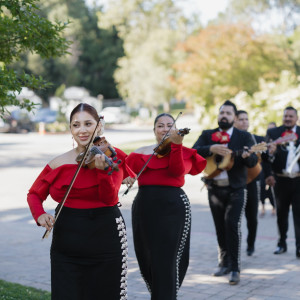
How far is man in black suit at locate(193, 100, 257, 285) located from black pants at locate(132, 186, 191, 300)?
1855 mm

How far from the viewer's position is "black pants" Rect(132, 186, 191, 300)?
5133 millimetres

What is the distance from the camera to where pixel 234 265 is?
6.95 m

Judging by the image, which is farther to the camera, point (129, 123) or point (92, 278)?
point (129, 123)

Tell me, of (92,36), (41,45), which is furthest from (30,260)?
(92,36)

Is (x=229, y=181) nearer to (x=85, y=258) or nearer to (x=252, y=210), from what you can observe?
(x=252, y=210)

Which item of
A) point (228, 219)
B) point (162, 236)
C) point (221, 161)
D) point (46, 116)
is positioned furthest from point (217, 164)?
point (46, 116)

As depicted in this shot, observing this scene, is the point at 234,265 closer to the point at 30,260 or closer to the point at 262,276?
the point at 262,276

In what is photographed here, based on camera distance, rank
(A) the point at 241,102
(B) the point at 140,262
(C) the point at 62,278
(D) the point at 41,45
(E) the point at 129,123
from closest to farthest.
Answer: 1. (C) the point at 62,278
2. (B) the point at 140,262
3. (D) the point at 41,45
4. (A) the point at 241,102
5. (E) the point at 129,123

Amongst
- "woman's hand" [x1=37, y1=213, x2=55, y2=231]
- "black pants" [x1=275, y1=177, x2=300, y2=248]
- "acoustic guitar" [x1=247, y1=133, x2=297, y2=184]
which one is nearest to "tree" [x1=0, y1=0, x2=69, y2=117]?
"woman's hand" [x1=37, y1=213, x2=55, y2=231]

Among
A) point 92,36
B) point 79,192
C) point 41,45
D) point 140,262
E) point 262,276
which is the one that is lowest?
point 262,276

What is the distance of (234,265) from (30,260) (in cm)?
293

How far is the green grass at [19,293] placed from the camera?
598 cm

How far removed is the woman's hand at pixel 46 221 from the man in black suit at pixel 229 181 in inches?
136

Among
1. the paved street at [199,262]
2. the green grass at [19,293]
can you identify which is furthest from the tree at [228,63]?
the green grass at [19,293]
